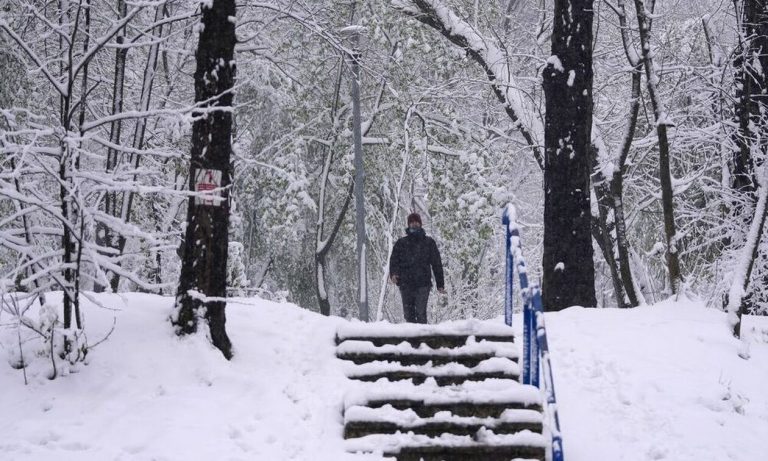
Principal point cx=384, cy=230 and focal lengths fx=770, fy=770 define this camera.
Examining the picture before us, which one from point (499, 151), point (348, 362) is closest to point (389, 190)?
point (499, 151)

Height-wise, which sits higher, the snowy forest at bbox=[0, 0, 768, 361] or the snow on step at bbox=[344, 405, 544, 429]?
the snowy forest at bbox=[0, 0, 768, 361]

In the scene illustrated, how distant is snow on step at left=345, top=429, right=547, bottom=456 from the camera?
550 centimetres

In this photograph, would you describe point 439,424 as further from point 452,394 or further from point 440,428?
point 452,394

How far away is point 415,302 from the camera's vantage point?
10508 mm

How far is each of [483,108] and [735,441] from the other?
14.4m

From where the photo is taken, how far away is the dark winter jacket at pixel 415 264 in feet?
33.8

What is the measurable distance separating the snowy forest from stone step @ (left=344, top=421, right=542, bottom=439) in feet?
5.42

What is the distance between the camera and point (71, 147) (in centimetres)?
576

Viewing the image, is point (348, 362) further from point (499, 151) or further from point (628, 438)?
point (499, 151)

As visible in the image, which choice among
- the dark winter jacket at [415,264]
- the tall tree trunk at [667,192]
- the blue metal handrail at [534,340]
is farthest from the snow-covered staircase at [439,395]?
the dark winter jacket at [415,264]

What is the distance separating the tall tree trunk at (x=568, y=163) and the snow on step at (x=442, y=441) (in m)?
3.48

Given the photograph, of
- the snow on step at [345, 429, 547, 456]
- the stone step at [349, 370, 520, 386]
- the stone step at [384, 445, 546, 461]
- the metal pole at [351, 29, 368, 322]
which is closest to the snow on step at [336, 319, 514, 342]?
the stone step at [349, 370, 520, 386]

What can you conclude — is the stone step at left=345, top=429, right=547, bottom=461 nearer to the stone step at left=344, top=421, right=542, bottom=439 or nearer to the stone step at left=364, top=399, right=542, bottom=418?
the stone step at left=344, top=421, right=542, bottom=439

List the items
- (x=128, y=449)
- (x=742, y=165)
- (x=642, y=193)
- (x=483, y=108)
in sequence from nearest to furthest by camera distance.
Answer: (x=128, y=449) < (x=742, y=165) < (x=642, y=193) < (x=483, y=108)
